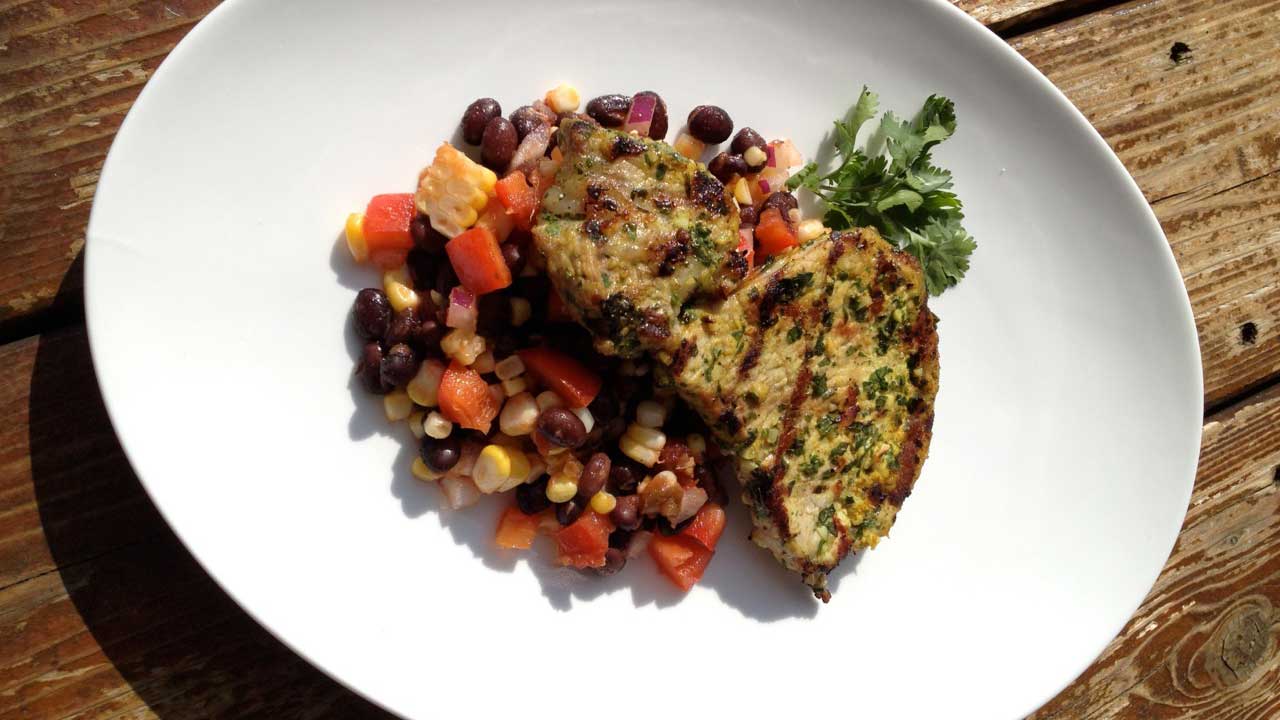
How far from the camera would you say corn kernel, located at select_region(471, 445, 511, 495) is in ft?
11.0

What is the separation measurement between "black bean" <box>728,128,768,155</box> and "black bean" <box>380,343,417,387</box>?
5.44ft

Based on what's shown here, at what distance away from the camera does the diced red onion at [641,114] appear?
12.0ft

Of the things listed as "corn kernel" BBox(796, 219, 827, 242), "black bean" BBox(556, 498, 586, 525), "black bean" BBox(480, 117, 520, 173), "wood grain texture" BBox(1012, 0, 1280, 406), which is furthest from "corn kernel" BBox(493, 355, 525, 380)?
"wood grain texture" BBox(1012, 0, 1280, 406)

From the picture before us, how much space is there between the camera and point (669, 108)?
3895 mm

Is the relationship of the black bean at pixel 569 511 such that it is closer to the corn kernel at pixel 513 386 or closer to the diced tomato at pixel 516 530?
the diced tomato at pixel 516 530

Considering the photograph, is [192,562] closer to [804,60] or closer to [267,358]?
[267,358]

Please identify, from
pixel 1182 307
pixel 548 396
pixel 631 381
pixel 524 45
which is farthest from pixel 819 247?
pixel 1182 307

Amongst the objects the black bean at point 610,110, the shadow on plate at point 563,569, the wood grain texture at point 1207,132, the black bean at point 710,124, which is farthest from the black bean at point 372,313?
the wood grain texture at point 1207,132

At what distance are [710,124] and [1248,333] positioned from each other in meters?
3.40

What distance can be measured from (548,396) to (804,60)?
76.6 inches

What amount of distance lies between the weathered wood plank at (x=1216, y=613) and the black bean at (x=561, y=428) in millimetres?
3083

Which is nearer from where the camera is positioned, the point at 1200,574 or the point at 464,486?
the point at 464,486

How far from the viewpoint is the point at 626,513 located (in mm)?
3527

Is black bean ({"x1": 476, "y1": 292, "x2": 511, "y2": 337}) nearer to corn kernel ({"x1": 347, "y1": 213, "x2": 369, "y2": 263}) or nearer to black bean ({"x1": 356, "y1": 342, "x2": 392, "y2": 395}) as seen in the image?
black bean ({"x1": 356, "y1": 342, "x2": 392, "y2": 395})
